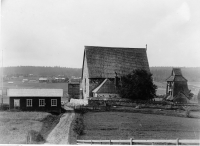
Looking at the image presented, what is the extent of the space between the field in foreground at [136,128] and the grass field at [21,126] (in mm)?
3852

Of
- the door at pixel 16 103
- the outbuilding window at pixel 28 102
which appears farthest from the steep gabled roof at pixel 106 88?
the door at pixel 16 103

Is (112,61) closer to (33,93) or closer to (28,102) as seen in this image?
(33,93)

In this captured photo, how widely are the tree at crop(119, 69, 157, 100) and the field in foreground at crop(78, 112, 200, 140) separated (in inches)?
424

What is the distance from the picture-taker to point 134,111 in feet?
110

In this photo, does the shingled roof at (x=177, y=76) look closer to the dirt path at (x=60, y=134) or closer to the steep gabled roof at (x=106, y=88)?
the steep gabled roof at (x=106, y=88)

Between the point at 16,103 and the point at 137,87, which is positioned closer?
the point at 16,103

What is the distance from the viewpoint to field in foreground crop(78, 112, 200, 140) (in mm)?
20094

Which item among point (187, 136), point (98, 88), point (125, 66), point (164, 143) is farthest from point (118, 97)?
point (164, 143)

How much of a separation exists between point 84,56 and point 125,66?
835 cm

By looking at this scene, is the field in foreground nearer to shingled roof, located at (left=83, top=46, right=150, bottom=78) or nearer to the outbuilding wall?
the outbuilding wall

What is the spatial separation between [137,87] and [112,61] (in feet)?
31.1

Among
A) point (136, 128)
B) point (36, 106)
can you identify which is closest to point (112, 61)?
point (36, 106)

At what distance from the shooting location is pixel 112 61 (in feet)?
154

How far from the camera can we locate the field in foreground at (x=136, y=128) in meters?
20.1
